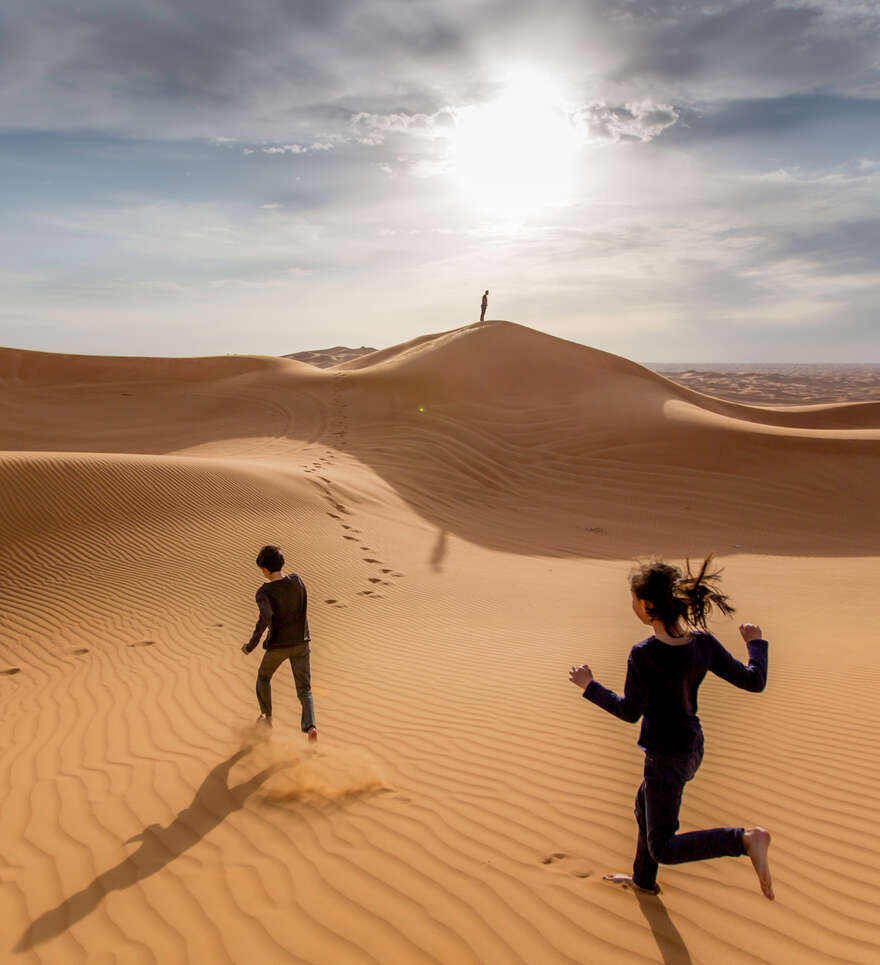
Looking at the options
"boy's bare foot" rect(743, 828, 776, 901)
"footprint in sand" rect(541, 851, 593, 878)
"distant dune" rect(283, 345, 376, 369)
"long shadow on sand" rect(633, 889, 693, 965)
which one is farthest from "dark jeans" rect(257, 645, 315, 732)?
"distant dune" rect(283, 345, 376, 369)

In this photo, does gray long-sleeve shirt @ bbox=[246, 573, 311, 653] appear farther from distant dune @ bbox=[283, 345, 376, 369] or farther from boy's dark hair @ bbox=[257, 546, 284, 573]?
distant dune @ bbox=[283, 345, 376, 369]

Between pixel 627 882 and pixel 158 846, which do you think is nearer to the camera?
pixel 627 882

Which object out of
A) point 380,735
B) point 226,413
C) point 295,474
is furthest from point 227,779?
point 226,413

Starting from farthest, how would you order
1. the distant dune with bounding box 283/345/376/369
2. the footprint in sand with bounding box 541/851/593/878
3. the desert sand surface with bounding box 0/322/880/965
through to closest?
the distant dune with bounding box 283/345/376/369
the footprint in sand with bounding box 541/851/593/878
the desert sand surface with bounding box 0/322/880/965

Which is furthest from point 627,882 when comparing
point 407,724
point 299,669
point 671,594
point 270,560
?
point 270,560

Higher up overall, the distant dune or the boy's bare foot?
the distant dune

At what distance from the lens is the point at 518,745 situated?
4566 millimetres

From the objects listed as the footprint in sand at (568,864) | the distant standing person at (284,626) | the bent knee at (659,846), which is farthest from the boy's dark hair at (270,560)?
the bent knee at (659,846)

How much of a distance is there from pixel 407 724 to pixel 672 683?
3009mm

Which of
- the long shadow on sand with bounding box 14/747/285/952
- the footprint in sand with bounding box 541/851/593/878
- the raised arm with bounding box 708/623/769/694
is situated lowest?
the long shadow on sand with bounding box 14/747/285/952

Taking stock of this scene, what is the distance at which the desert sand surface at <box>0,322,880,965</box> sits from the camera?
282 cm

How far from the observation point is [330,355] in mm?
80812

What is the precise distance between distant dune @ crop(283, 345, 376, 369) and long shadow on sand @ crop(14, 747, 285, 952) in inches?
2704

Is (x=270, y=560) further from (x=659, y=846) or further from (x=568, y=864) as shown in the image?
(x=659, y=846)
